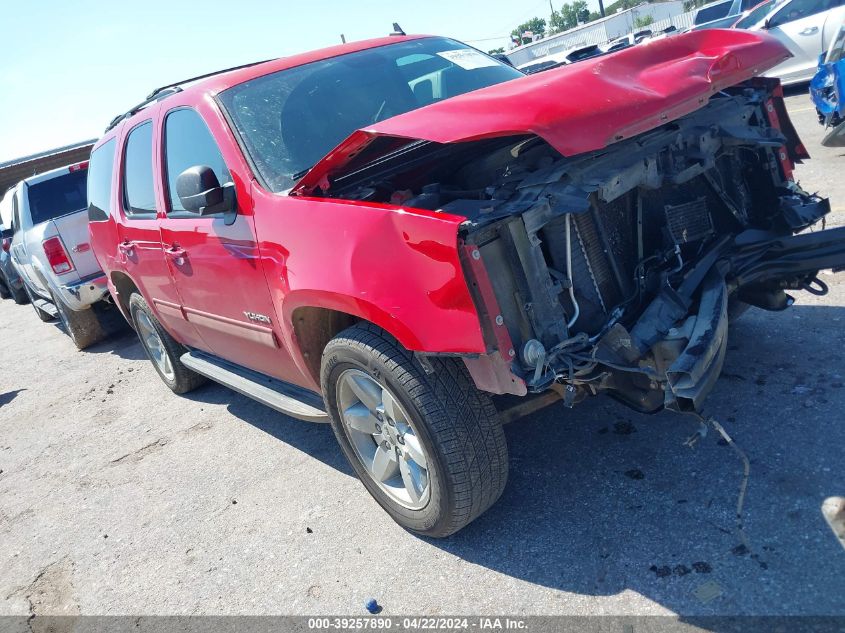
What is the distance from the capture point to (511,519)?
311 centimetres

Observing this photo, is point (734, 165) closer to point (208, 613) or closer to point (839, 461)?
point (839, 461)

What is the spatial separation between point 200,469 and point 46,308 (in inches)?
239

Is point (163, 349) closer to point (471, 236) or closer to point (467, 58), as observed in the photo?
point (467, 58)

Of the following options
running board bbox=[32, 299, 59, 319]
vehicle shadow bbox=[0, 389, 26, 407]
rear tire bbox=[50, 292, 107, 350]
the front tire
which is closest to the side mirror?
the front tire

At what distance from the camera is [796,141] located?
144 inches

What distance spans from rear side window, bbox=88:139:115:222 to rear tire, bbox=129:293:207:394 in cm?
72

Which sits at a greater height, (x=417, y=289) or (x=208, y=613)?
(x=417, y=289)

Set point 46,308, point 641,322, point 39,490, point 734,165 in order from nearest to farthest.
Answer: point 641,322 < point 734,165 < point 39,490 < point 46,308

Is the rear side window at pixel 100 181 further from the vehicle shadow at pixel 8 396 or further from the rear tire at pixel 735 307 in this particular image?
the rear tire at pixel 735 307

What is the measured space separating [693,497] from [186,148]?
3.19 meters

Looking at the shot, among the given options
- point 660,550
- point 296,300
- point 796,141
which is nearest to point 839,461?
point 660,550

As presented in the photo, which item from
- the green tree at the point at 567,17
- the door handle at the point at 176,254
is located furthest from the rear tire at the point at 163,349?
the green tree at the point at 567,17

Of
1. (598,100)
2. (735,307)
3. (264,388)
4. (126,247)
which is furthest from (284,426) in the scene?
(598,100)

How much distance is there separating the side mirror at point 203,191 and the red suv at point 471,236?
0.01 meters
